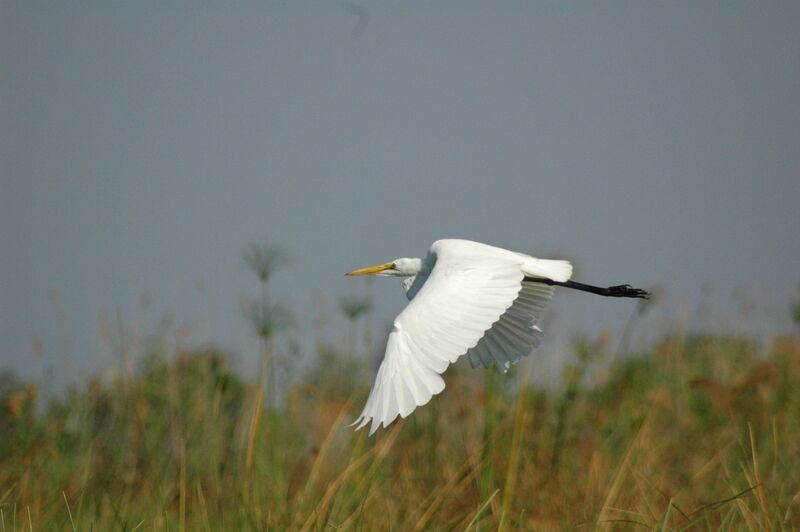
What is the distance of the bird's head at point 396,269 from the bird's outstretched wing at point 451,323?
0.56m

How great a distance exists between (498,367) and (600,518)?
1.11 metres

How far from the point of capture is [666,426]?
19.8 ft

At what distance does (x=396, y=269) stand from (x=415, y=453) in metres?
1.08

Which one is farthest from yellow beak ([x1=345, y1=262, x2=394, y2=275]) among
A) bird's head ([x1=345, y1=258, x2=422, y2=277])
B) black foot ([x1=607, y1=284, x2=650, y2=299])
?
black foot ([x1=607, y1=284, x2=650, y2=299])

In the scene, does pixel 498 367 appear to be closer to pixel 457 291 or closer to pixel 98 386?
pixel 457 291

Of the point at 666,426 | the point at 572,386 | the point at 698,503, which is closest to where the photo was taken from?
the point at 698,503

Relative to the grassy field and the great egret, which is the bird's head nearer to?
the great egret

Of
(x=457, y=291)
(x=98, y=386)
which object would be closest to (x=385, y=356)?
(x=457, y=291)

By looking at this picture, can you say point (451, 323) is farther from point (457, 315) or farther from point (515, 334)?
point (515, 334)

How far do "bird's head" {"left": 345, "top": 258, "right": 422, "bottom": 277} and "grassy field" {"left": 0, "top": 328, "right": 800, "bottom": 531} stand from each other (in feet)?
1.71

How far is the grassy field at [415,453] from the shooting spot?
12.1 feet

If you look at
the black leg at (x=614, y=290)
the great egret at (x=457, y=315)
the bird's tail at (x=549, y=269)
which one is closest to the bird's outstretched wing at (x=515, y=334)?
the great egret at (x=457, y=315)

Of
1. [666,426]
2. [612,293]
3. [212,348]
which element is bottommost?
[666,426]

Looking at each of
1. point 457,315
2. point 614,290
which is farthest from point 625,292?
point 457,315
